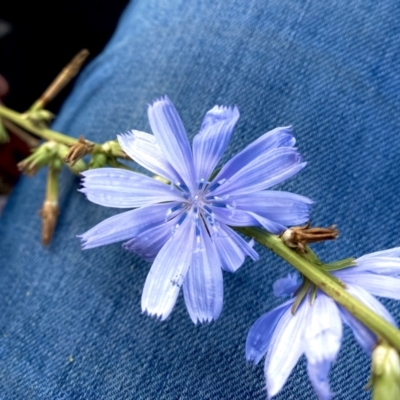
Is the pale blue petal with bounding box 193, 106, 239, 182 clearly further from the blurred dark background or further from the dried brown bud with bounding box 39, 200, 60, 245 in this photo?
the blurred dark background

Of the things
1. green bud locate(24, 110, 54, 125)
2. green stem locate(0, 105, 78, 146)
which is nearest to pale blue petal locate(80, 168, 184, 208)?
green stem locate(0, 105, 78, 146)

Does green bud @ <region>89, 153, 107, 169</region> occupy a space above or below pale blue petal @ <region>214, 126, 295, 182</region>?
below

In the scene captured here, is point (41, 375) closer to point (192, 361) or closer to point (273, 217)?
point (192, 361)

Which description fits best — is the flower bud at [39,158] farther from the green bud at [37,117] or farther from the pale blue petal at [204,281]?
the pale blue petal at [204,281]

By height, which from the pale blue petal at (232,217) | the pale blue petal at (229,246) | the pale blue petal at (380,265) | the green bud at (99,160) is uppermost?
the green bud at (99,160)

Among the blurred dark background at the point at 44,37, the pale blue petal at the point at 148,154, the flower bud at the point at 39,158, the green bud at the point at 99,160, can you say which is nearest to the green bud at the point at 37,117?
the flower bud at the point at 39,158

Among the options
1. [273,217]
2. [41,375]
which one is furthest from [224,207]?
[41,375]
